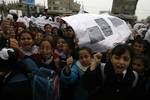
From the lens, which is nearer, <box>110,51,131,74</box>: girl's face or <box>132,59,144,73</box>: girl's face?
<box>110,51,131,74</box>: girl's face

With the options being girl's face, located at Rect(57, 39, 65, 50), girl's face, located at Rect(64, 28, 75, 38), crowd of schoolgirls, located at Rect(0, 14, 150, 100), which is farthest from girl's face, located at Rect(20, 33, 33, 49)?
girl's face, located at Rect(64, 28, 75, 38)

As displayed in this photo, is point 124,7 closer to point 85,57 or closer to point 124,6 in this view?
point 124,6

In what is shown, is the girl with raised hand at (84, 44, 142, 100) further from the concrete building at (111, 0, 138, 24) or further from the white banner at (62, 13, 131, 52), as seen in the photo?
→ the concrete building at (111, 0, 138, 24)

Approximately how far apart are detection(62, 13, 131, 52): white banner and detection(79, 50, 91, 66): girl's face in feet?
3.06

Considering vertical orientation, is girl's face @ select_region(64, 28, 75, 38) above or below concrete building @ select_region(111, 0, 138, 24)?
above

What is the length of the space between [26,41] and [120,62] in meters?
1.74

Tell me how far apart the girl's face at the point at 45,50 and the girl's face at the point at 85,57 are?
0.43m

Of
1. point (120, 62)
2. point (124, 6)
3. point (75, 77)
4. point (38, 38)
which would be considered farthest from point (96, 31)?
point (124, 6)

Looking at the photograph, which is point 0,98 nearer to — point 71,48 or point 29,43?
point 29,43

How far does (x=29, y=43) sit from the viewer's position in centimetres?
429

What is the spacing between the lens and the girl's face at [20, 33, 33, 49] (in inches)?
167

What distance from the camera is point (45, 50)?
3.96 m

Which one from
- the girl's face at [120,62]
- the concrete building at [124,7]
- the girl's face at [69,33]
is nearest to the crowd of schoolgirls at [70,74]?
the girl's face at [120,62]

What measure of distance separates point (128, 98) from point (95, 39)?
1.86 meters
